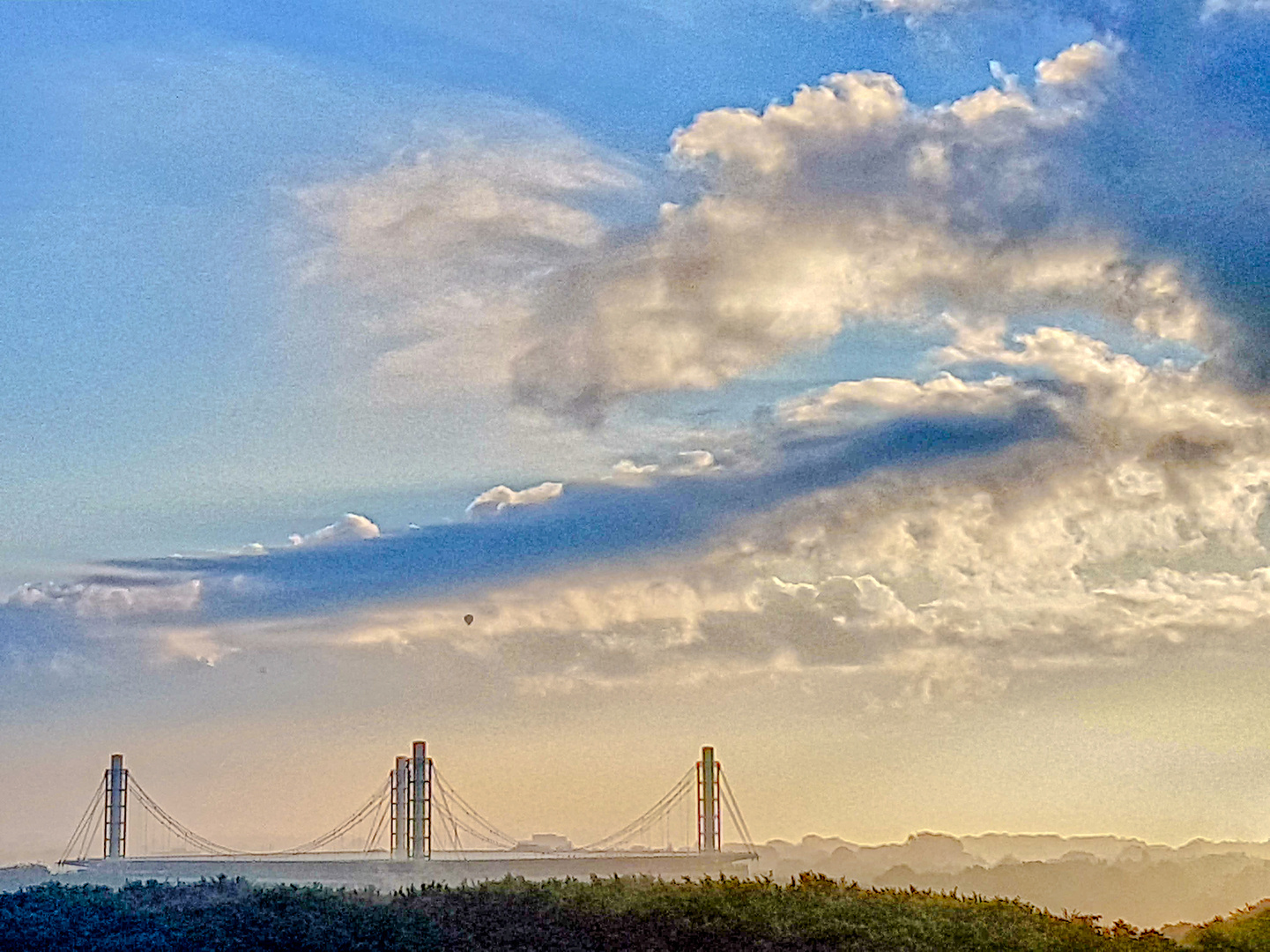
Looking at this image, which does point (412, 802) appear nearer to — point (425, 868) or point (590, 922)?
point (425, 868)

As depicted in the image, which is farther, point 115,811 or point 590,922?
point 115,811

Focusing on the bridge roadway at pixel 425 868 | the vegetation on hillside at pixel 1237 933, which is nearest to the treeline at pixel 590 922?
the vegetation on hillside at pixel 1237 933

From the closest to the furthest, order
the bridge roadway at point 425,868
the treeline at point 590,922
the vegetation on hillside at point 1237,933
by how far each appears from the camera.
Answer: the vegetation on hillside at point 1237,933, the treeline at point 590,922, the bridge roadway at point 425,868

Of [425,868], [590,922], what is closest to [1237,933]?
[590,922]

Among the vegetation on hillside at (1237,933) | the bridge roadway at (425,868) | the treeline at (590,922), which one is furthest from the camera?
the bridge roadway at (425,868)

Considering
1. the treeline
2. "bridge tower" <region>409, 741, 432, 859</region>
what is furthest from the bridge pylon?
the treeline

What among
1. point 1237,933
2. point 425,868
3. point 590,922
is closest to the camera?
point 1237,933

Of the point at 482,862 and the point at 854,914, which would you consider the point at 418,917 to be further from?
the point at 482,862

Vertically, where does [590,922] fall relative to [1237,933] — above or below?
above

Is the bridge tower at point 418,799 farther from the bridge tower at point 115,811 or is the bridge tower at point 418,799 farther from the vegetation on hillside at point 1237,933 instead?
the vegetation on hillside at point 1237,933
